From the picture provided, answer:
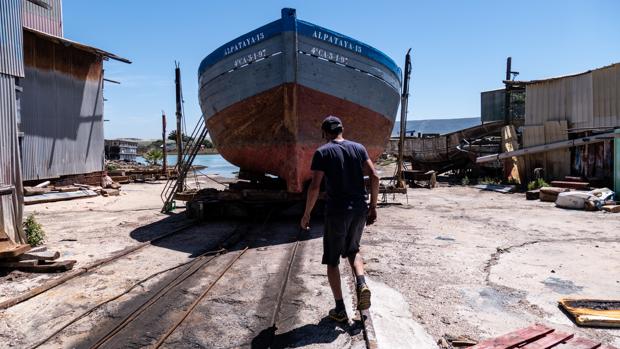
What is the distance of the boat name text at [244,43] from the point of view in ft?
25.1

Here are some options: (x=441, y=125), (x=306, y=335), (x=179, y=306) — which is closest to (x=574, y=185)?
(x=306, y=335)

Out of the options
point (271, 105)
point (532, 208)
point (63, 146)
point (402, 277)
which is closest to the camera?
point (402, 277)

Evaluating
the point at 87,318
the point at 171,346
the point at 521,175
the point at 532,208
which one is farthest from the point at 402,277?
the point at 521,175

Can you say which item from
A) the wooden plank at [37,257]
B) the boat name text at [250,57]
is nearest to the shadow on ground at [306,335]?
the wooden plank at [37,257]

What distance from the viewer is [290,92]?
7.20 meters

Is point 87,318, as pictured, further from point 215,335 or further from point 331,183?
point 331,183

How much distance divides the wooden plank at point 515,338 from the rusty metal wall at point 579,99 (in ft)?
38.8

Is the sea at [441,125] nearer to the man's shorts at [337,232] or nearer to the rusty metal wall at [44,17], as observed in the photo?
the rusty metal wall at [44,17]

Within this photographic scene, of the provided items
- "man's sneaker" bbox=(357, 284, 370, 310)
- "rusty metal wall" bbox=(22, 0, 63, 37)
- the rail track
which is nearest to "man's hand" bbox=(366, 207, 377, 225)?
"man's sneaker" bbox=(357, 284, 370, 310)

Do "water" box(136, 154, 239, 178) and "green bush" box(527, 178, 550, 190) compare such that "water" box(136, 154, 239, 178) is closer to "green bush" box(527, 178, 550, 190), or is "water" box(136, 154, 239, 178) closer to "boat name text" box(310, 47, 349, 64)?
"green bush" box(527, 178, 550, 190)

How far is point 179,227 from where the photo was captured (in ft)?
27.0

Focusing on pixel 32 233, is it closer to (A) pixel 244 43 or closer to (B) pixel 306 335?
(A) pixel 244 43

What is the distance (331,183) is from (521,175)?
14085 millimetres

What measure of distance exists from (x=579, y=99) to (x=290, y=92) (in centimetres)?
1091
